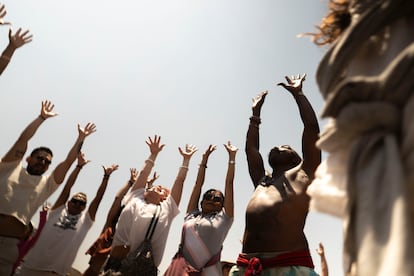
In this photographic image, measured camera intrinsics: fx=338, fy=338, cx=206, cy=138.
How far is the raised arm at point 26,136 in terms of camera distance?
4.64 m

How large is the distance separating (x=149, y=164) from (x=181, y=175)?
0.58 meters

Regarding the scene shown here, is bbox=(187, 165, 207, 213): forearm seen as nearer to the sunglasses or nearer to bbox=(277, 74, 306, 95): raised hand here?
the sunglasses

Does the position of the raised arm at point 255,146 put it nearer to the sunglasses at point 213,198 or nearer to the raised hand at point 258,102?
the raised hand at point 258,102

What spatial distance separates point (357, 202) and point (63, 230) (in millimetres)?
5287

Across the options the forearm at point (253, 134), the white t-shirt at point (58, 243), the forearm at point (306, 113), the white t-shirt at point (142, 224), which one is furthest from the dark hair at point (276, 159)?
the white t-shirt at point (58, 243)

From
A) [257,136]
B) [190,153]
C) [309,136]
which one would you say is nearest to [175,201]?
[190,153]

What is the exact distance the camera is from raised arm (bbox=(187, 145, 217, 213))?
5465 mm

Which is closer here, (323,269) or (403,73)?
(403,73)

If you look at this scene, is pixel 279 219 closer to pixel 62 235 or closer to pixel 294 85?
pixel 294 85

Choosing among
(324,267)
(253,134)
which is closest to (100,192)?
(253,134)

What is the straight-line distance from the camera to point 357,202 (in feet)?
4.06

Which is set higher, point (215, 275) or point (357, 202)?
point (357, 202)

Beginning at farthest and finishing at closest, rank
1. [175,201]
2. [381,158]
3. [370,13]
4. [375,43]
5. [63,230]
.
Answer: [63,230], [175,201], [375,43], [370,13], [381,158]

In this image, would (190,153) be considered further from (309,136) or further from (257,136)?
(309,136)
